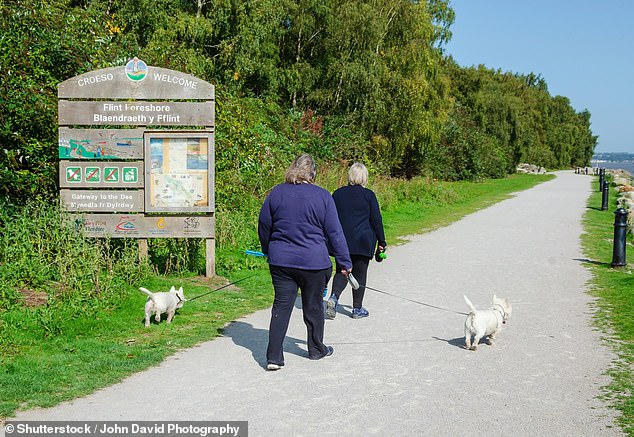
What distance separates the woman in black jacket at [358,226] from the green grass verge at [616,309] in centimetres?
284

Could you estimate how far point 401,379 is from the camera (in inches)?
235

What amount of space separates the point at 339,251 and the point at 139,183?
485 centimetres

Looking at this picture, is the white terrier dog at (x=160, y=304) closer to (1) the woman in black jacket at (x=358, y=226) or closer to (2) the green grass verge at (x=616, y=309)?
(1) the woman in black jacket at (x=358, y=226)

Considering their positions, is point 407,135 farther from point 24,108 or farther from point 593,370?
point 593,370

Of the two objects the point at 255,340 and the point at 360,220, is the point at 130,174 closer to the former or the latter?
the point at 360,220

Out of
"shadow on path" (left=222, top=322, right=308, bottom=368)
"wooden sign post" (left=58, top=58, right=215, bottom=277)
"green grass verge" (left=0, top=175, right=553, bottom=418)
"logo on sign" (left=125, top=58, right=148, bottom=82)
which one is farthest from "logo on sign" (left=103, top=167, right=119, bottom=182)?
"shadow on path" (left=222, top=322, right=308, bottom=368)

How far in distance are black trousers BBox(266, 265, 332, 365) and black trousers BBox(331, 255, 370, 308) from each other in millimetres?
1941

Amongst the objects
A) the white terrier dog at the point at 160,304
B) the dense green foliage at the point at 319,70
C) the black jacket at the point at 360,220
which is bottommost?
the white terrier dog at the point at 160,304

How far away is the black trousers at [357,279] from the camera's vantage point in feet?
27.9

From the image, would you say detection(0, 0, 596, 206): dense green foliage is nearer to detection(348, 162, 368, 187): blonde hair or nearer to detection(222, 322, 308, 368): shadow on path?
detection(348, 162, 368, 187): blonde hair

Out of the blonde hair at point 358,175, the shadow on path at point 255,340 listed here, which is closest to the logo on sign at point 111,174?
the shadow on path at point 255,340

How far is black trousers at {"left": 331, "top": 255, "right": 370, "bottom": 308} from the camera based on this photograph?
27.9 feet

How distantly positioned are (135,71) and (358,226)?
4.40 m

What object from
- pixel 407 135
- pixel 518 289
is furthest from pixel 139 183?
pixel 407 135
